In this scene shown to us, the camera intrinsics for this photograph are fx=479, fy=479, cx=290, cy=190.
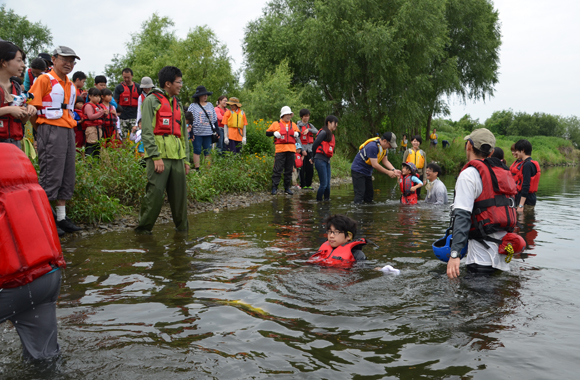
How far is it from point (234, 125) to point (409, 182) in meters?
5.47

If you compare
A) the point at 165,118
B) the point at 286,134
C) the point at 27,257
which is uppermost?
the point at 286,134

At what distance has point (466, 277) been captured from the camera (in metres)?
4.97

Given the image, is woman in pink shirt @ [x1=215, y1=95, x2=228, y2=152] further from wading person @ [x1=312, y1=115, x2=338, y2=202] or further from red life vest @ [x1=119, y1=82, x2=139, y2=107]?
wading person @ [x1=312, y1=115, x2=338, y2=202]

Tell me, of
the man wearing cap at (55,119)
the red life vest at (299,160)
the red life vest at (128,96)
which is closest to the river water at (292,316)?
the man wearing cap at (55,119)

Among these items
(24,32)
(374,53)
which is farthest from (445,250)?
(24,32)

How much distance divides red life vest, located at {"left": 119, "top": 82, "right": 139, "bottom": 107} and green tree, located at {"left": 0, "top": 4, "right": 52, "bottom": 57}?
153 feet

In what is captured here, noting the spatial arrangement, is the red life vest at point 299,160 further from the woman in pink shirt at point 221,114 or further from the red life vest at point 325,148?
the red life vest at point 325,148

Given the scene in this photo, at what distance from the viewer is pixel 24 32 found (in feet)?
169

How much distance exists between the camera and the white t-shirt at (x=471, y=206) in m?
4.66

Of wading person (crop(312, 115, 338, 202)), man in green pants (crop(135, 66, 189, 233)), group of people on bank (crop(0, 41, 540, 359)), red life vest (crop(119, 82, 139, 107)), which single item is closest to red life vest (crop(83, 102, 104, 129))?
group of people on bank (crop(0, 41, 540, 359))

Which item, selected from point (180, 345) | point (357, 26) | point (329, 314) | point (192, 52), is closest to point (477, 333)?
point (329, 314)

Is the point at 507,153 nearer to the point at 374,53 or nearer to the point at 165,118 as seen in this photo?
the point at 374,53

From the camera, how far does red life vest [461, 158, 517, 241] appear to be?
4.71 m

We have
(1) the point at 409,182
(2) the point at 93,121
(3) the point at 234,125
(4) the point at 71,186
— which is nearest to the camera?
(4) the point at 71,186
